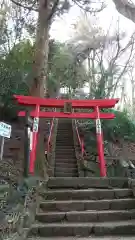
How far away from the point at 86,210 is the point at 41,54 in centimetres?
575

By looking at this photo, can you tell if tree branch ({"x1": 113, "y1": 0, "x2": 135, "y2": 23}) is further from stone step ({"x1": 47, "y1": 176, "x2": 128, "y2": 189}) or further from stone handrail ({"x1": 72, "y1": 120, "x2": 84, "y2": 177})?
stone step ({"x1": 47, "y1": 176, "x2": 128, "y2": 189})

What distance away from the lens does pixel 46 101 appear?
1069cm

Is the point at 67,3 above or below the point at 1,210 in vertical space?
above

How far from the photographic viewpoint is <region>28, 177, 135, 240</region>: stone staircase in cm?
543

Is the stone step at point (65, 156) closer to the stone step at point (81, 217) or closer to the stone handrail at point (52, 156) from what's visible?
the stone handrail at point (52, 156)

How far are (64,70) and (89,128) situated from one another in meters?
7.41

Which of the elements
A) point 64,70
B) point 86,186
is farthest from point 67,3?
point 64,70

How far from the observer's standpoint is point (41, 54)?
10078 millimetres

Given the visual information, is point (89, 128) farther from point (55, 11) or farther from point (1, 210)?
point (1, 210)

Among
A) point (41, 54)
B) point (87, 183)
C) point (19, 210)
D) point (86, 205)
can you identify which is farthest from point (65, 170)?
point (19, 210)

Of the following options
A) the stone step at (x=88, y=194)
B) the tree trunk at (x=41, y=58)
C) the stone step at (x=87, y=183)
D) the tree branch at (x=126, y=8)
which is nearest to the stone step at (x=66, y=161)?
the tree trunk at (x=41, y=58)

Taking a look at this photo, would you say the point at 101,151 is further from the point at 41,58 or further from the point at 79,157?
the point at 41,58

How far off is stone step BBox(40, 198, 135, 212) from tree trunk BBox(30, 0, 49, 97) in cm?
466

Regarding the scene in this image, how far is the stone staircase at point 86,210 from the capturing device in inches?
214
